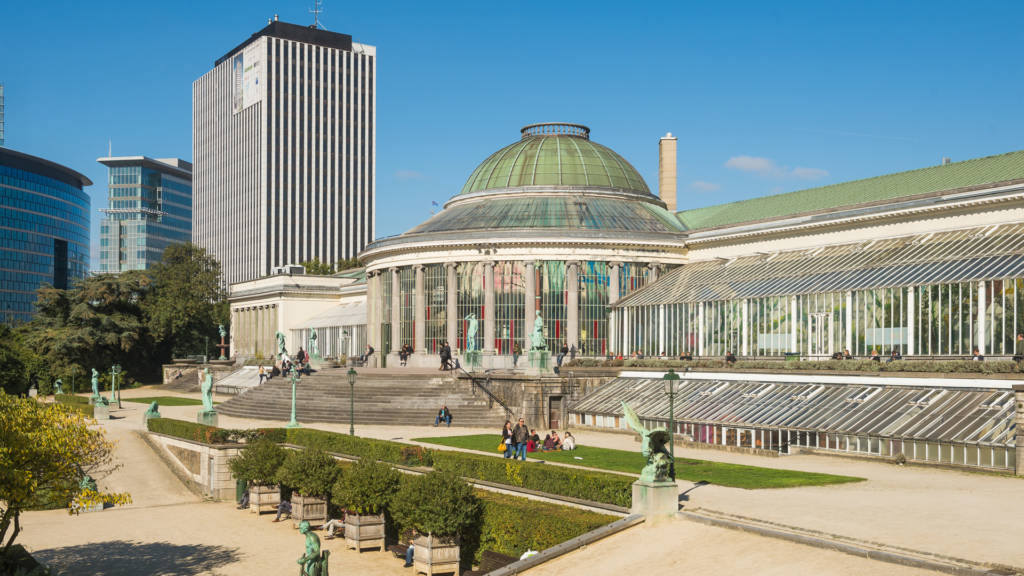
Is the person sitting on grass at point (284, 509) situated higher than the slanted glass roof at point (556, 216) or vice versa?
the slanted glass roof at point (556, 216)

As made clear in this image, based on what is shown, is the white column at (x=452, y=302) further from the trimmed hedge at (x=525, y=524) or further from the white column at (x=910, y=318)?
the trimmed hedge at (x=525, y=524)

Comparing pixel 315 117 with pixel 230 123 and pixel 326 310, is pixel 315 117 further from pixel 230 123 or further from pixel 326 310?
pixel 326 310

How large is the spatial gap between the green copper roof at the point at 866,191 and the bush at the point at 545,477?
118ft

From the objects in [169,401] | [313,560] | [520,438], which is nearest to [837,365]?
[520,438]

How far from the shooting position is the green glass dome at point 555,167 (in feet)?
268

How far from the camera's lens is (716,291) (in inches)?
2559

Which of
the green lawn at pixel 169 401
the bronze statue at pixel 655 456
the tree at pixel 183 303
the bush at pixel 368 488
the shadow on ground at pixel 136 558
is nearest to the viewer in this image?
the bronze statue at pixel 655 456

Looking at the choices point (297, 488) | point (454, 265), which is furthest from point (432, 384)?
point (297, 488)

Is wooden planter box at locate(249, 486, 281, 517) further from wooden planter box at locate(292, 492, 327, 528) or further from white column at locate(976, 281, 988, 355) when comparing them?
white column at locate(976, 281, 988, 355)

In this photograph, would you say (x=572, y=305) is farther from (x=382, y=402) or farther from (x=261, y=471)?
(x=261, y=471)

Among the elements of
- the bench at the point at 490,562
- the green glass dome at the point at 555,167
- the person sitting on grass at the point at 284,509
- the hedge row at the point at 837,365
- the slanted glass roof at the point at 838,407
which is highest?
the green glass dome at the point at 555,167

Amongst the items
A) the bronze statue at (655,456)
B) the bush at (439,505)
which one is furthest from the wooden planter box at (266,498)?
the bronze statue at (655,456)

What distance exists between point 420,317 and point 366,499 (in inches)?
1694

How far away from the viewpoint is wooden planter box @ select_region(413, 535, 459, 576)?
2950cm
